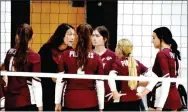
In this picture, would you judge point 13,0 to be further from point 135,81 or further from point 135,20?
point 135,81

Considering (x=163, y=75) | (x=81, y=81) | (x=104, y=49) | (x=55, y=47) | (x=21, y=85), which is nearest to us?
(x=81, y=81)

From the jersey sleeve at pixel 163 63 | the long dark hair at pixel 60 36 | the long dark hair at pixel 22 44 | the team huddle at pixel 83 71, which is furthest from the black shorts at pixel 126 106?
the long dark hair at pixel 22 44

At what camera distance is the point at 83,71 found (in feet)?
18.1

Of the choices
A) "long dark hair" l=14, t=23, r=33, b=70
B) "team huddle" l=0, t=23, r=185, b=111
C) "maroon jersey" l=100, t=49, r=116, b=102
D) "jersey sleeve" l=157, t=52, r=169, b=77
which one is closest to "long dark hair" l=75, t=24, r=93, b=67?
"team huddle" l=0, t=23, r=185, b=111

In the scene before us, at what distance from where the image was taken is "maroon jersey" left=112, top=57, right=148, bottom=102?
234 inches

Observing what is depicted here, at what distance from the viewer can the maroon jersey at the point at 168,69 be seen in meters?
5.94

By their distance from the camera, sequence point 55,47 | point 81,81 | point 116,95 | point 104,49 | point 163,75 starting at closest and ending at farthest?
1. point 81,81
2. point 116,95
3. point 163,75
4. point 55,47
5. point 104,49

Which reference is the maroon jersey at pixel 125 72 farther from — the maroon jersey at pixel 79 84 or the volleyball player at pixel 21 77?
the volleyball player at pixel 21 77

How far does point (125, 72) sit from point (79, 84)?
0.72 metres

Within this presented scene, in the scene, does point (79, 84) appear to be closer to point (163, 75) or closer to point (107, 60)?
point (107, 60)

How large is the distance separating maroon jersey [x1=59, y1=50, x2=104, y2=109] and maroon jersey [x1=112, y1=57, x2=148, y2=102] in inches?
17.0

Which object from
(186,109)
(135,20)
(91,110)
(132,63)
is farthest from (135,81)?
(135,20)

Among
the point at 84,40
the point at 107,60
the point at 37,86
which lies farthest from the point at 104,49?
the point at 37,86

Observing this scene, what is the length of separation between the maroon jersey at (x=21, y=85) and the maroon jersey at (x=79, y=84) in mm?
303
